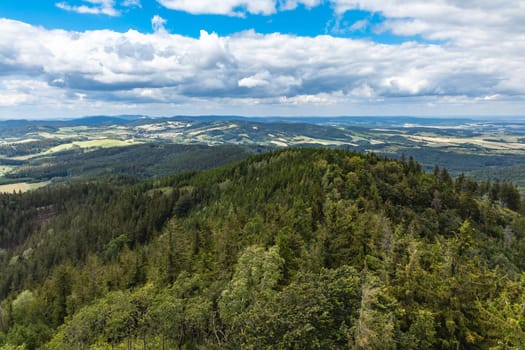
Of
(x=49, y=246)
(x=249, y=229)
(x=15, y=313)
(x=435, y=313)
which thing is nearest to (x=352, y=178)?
(x=249, y=229)

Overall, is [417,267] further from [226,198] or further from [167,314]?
[226,198]

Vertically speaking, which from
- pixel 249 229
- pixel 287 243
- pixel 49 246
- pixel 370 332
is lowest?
pixel 49 246

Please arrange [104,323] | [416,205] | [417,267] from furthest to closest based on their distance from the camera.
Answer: [416,205] → [104,323] → [417,267]

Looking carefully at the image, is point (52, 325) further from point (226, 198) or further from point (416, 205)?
point (416, 205)

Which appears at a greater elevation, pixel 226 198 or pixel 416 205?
pixel 416 205

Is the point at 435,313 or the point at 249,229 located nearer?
the point at 435,313

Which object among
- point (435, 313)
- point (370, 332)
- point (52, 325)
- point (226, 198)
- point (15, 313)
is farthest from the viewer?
point (226, 198)
